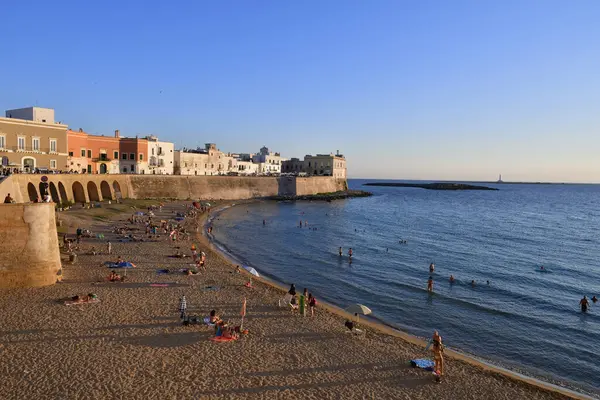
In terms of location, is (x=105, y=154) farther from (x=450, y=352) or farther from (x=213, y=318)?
(x=450, y=352)

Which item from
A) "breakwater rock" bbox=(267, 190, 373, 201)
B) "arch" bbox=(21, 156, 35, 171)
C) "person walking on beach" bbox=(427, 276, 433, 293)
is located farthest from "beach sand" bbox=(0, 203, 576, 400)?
"breakwater rock" bbox=(267, 190, 373, 201)

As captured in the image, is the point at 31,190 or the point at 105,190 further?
the point at 105,190

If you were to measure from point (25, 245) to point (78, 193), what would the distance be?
2920 cm

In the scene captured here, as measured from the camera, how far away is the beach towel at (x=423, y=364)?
43.2 feet

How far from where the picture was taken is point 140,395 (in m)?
10.6

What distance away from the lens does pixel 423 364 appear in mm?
13305

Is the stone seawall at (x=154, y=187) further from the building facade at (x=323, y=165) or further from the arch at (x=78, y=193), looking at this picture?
the building facade at (x=323, y=165)

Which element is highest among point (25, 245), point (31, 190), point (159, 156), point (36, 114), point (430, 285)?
point (36, 114)

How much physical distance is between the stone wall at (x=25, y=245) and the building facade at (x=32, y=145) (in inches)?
963

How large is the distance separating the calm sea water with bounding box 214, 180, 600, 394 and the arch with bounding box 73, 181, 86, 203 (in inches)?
532

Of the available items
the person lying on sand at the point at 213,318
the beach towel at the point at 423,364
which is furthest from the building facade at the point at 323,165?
the beach towel at the point at 423,364

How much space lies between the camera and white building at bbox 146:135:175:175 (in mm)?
61312

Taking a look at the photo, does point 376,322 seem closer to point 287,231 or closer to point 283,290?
point 283,290

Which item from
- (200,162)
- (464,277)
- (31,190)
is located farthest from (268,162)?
(464,277)
